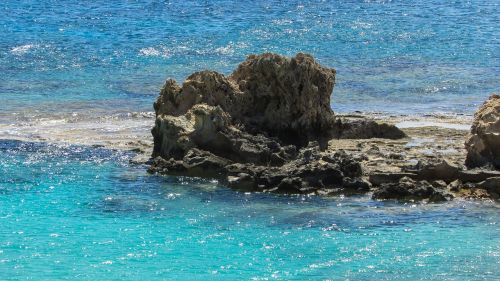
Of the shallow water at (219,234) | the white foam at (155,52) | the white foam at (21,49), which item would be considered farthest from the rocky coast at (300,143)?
the white foam at (21,49)

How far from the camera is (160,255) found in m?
16.2

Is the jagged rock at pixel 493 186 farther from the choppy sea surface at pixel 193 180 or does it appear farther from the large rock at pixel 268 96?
the large rock at pixel 268 96

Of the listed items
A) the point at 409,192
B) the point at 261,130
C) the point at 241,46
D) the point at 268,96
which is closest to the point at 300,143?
the point at 261,130

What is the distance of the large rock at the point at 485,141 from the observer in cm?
2036

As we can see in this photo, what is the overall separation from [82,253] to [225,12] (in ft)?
104

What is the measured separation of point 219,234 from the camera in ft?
56.5

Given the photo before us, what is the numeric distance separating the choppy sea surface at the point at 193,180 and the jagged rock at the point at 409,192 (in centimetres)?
32

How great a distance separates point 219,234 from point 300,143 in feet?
20.4

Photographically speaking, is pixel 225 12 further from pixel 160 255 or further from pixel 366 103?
pixel 160 255

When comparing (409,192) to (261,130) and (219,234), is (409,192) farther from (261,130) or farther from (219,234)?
(261,130)

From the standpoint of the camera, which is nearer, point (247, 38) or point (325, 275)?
point (325, 275)

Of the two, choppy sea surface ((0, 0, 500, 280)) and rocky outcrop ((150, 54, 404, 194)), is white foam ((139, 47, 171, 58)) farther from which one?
rocky outcrop ((150, 54, 404, 194))

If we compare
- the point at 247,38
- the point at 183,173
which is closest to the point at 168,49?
the point at 247,38

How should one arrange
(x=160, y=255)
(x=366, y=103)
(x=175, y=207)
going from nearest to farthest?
(x=160, y=255), (x=175, y=207), (x=366, y=103)
